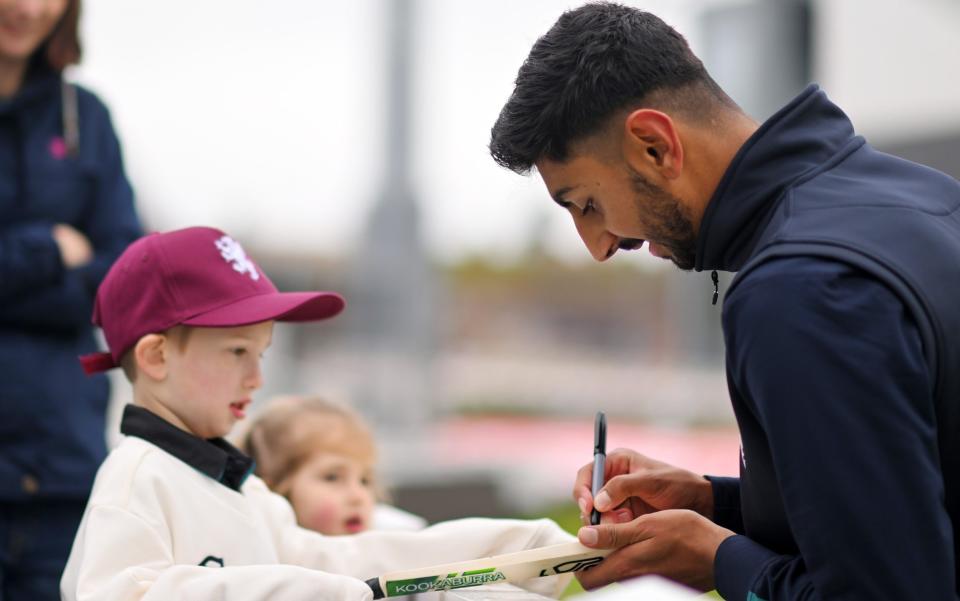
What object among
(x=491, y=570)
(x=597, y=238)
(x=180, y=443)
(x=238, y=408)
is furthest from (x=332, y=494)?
(x=597, y=238)

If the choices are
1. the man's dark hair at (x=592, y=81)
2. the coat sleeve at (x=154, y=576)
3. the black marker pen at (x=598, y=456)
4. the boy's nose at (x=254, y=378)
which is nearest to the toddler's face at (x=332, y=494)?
the boy's nose at (x=254, y=378)

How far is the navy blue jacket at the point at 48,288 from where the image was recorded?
2484 millimetres

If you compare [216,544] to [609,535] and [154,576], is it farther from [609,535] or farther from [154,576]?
[609,535]

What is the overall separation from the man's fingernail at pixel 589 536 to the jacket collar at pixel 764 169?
0.43m

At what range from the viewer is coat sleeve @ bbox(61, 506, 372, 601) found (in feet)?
5.24

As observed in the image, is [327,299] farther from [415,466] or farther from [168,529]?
[415,466]

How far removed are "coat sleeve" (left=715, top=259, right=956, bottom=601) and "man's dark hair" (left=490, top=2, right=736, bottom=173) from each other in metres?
0.38

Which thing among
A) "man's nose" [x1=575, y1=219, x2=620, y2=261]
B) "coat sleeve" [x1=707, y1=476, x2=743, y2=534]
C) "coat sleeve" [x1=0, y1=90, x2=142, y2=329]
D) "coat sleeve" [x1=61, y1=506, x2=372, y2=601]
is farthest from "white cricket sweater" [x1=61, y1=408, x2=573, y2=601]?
"coat sleeve" [x1=0, y1=90, x2=142, y2=329]

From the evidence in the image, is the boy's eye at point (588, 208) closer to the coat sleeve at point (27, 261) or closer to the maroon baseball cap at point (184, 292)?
the maroon baseball cap at point (184, 292)

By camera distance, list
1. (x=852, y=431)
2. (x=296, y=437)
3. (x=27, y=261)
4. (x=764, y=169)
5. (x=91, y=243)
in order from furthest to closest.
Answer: (x=296, y=437) → (x=91, y=243) → (x=27, y=261) → (x=764, y=169) → (x=852, y=431)

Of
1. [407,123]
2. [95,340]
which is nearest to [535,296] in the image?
[407,123]

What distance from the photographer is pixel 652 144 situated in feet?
5.31

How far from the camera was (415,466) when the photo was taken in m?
6.54

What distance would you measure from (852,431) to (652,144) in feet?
1.66
